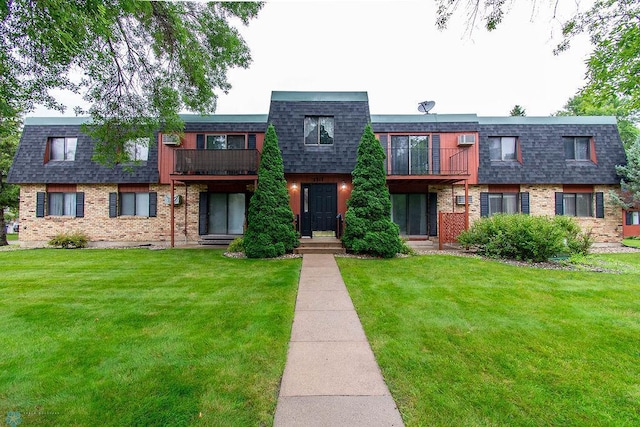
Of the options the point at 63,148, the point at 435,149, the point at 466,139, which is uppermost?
the point at 466,139

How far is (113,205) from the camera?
41.5 feet

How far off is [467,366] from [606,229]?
15325 mm

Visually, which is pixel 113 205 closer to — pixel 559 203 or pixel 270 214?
pixel 270 214

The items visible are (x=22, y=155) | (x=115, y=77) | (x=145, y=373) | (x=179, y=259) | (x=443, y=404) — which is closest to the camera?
(x=443, y=404)

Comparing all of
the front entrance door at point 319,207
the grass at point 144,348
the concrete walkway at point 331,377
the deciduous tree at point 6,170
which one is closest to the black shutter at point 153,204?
the grass at point 144,348

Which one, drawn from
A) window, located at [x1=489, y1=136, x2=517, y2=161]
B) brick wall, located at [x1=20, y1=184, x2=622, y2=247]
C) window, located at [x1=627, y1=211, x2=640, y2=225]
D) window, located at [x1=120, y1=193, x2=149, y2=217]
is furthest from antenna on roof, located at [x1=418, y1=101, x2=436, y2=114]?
window, located at [x1=627, y1=211, x2=640, y2=225]

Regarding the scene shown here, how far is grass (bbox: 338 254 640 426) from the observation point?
2174 mm

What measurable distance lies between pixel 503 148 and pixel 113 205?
18.2m

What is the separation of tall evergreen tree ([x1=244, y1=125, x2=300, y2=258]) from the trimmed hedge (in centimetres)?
638

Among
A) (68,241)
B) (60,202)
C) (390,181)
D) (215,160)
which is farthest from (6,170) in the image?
(390,181)

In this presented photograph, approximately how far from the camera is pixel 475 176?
41.6ft

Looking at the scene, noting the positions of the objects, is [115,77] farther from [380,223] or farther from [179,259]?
[380,223]

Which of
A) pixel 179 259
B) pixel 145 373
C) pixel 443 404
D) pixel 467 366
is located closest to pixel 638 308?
pixel 467 366

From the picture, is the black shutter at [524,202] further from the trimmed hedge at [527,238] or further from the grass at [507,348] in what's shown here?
the grass at [507,348]
